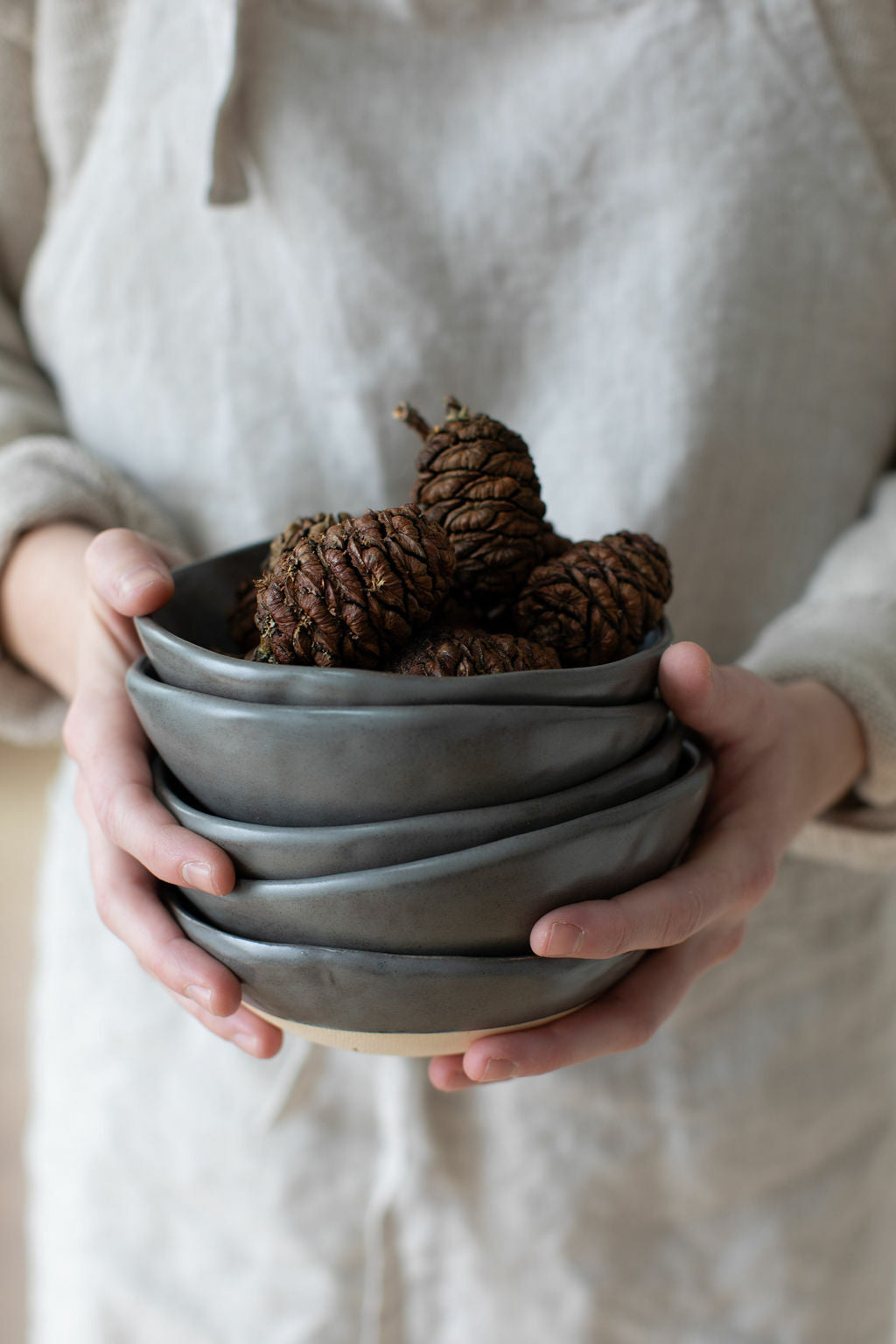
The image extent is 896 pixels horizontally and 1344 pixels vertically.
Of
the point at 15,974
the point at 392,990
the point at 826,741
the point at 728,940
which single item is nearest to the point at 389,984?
the point at 392,990

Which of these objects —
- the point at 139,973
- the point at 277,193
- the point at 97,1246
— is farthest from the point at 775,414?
the point at 97,1246

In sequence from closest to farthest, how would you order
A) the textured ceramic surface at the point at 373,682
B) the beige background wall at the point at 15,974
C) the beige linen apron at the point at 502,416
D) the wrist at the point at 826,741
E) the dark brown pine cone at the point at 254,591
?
the textured ceramic surface at the point at 373,682, the dark brown pine cone at the point at 254,591, the wrist at the point at 826,741, the beige linen apron at the point at 502,416, the beige background wall at the point at 15,974

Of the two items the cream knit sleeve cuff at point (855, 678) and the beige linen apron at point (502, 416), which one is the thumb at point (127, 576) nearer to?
the beige linen apron at point (502, 416)

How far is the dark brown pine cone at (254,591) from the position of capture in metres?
0.43

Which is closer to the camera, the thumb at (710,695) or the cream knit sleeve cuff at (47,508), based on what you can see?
the thumb at (710,695)

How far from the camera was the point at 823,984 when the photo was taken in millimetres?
767

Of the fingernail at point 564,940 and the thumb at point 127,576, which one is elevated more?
the thumb at point 127,576

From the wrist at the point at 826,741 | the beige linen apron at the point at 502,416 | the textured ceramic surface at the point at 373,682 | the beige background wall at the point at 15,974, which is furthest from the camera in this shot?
the beige background wall at the point at 15,974

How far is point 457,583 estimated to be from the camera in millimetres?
446

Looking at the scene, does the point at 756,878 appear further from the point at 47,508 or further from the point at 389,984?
the point at 47,508

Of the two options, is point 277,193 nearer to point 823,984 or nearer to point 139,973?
point 139,973

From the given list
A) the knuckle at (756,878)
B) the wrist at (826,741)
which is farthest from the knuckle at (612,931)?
the wrist at (826,741)

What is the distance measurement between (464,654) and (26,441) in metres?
0.44

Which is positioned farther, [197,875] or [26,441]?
[26,441]
